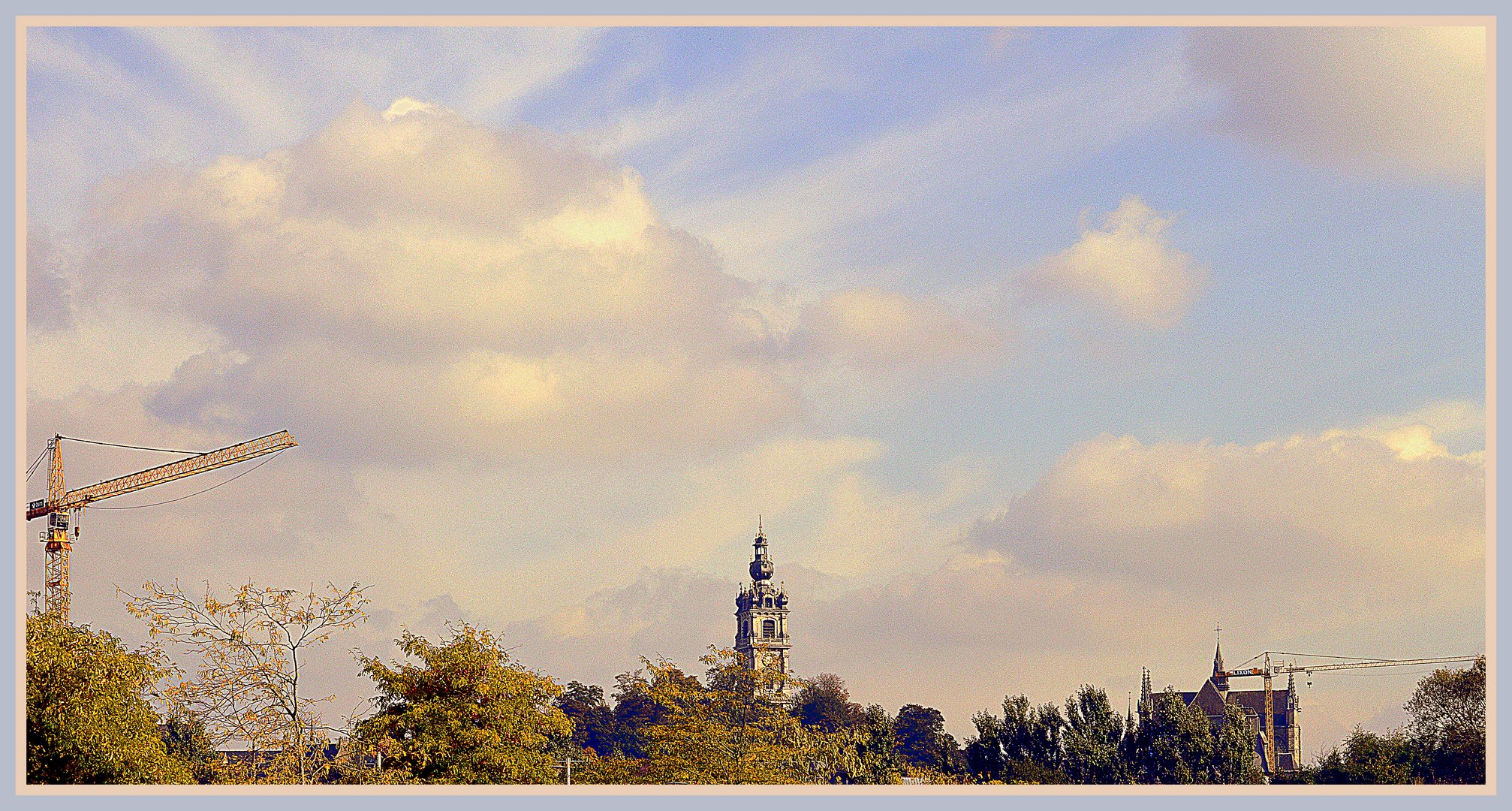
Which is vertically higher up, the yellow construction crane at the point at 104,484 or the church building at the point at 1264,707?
the yellow construction crane at the point at 104,484

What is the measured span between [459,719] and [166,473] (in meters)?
45.6

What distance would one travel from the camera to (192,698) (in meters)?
26.0

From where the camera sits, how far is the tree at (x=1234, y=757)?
57.4 metres

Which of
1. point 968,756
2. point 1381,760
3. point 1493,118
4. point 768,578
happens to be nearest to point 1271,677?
point 768,578

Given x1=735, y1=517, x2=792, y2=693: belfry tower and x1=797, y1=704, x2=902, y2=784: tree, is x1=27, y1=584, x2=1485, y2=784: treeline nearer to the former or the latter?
x1=797, y1=704, x2=902, y2=784: tree

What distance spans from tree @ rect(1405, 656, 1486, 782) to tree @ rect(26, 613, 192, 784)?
124ft

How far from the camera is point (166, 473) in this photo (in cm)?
6531

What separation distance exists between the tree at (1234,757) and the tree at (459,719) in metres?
39.6

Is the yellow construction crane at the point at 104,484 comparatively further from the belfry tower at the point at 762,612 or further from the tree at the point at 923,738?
the belfry tower at the point at 762,612

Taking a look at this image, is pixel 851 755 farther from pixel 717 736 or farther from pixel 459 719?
pixel 459 719

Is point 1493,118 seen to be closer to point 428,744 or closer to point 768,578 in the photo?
point 428,744

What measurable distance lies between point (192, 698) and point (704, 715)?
12.9 meters

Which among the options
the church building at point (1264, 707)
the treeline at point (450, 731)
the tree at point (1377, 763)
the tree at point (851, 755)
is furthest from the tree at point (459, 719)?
the church building at point (1264, 707)

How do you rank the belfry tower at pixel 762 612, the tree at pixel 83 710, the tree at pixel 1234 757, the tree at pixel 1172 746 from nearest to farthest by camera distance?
1. the tree at pixel 83 710
2. the tree at pixel 1234 757
3. the tree at pixel 1172 746
4. the belfry tower at pixel 762 612
